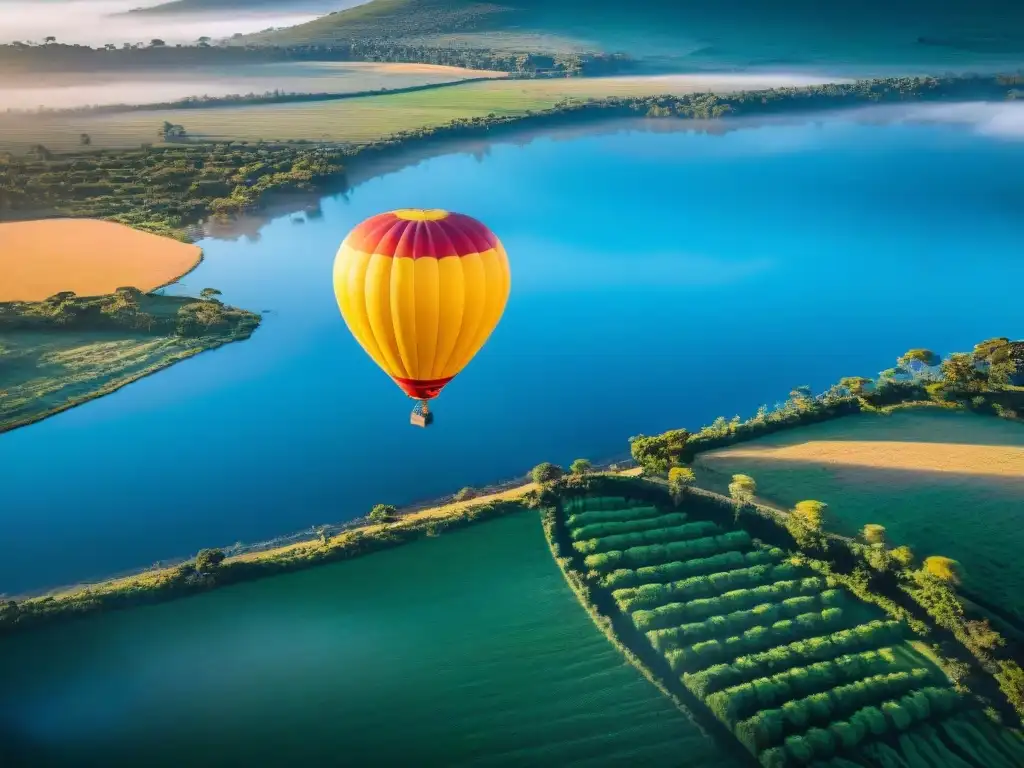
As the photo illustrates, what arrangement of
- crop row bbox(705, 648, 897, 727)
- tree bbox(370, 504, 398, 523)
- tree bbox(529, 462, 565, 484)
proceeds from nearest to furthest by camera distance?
crop row bbox(705, 648, 897, 727), tree bbox(370, 504, 398, 523), tree bbox(529, 462, 565, 484)

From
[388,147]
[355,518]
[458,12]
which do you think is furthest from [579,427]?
[458,12]

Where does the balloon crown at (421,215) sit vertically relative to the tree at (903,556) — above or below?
above

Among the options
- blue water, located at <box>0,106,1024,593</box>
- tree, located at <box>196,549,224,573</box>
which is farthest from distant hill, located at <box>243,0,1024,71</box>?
tree, located at <box>196,549,224,573</box>

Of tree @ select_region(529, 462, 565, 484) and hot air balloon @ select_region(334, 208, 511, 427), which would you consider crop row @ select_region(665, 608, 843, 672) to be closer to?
tree @ select_region(529, 462, 565, 484)

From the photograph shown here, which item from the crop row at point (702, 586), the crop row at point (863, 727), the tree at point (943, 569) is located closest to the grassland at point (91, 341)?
the crop row at point (702, 586)

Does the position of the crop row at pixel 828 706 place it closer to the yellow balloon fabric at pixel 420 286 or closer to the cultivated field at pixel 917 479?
the cultivated field at pixel 917 479

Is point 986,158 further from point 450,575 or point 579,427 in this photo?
point 450,575

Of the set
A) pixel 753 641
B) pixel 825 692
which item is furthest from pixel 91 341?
pixel 825 692
